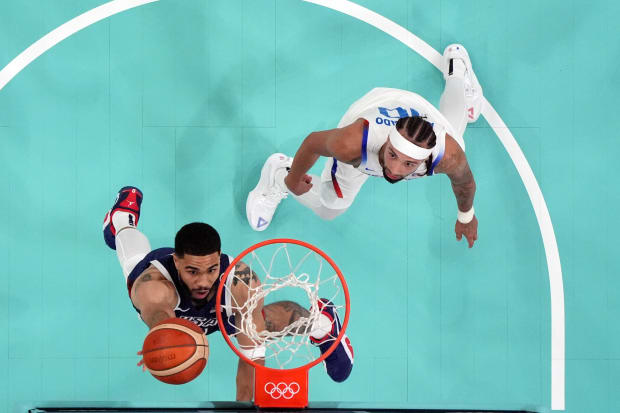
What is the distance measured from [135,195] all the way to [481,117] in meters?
3.27

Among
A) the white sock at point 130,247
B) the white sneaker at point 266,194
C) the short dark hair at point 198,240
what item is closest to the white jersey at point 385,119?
the white sneaker at point 266,194

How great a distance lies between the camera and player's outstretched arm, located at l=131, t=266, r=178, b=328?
4.10m

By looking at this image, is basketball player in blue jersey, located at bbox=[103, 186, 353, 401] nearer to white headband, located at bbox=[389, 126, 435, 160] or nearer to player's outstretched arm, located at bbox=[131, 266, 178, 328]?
player's outstretched arm, located at bbox=[131, 266, 178, 328]

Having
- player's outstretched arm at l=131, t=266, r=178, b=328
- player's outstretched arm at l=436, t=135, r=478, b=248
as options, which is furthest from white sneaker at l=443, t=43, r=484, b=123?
player's outstretched arm at l=131, t=266, r=178, b=328

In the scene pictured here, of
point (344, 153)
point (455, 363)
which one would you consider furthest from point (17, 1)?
point (455, 363)

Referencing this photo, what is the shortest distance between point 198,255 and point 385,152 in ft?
4.79

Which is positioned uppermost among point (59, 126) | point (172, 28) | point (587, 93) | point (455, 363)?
point (172, 28)

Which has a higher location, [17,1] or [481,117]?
[17,1]

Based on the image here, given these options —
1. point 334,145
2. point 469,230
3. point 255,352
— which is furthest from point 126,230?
point 469,230

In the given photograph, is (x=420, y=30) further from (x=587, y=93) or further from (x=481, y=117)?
(x=587, y=93)

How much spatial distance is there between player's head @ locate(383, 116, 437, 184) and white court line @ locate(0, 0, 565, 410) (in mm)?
1854

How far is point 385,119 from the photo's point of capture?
4.46 m

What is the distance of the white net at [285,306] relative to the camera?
4.26 metres

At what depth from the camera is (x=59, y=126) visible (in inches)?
222
